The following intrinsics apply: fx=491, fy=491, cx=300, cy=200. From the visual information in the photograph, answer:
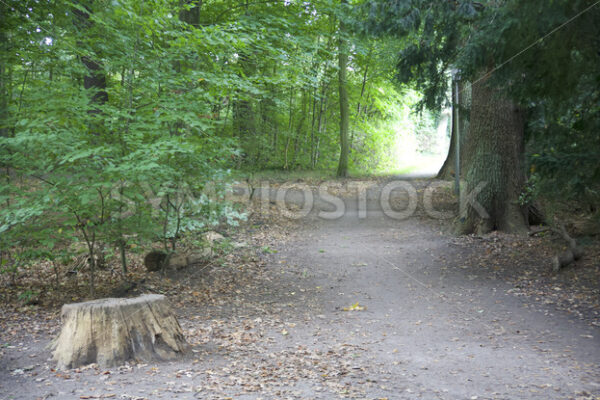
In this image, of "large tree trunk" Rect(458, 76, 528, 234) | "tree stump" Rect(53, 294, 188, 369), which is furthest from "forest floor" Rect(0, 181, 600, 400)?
"large tree trunk" Rect(458, 76, 528, 234)

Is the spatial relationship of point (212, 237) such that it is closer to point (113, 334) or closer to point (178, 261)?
point (178, 261)

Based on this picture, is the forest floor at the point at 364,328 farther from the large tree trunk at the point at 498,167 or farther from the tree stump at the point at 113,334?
the large tree trunk at the point at 498,167

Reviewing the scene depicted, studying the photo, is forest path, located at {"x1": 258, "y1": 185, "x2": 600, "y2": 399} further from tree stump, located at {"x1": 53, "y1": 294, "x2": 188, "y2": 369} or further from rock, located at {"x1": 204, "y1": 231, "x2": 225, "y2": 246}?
tree stump, located at {"x1": 53, "y1": 294, "x2": 188, "y2": 369}

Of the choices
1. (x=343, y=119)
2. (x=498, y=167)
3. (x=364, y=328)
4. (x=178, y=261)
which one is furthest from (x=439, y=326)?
(x=343, y=119)

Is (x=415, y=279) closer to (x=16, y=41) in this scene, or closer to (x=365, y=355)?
(x=365, y=355)

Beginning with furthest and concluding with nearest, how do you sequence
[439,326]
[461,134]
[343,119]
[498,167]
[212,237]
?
[343,119] < [461,134] < [498,167] < [212,237] < [439,326]

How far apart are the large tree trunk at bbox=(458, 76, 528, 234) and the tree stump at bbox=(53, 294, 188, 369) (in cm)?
840

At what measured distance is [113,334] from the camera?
4.91 meters

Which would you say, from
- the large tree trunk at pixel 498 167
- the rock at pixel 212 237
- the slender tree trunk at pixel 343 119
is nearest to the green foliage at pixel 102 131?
the rock at pixel 212 237

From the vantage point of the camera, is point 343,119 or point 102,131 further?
point 343,119

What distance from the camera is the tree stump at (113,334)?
4.83 metres

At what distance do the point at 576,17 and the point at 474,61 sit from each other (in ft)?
6.51

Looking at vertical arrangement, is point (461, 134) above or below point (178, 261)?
above

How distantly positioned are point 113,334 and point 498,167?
30.5ft
